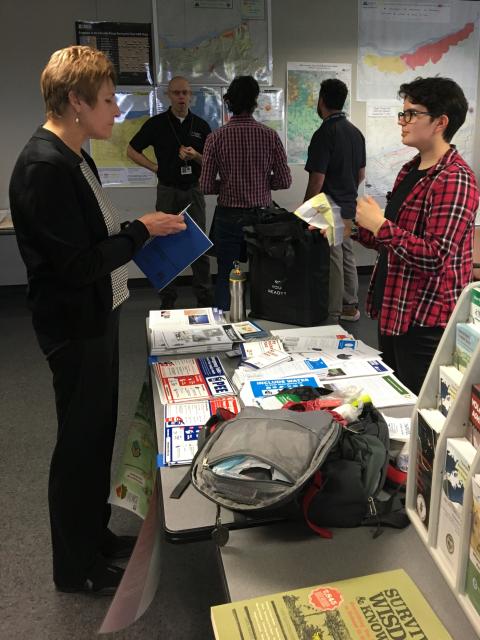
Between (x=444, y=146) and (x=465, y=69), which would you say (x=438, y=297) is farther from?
(x=465, y=69)

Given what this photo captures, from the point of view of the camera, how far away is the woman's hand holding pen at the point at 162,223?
64.1 inches

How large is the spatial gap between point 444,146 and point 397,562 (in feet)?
4.03

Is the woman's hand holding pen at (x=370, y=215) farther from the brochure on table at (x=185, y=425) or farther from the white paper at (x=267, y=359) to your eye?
the brochure on table at (x=185, y=425)

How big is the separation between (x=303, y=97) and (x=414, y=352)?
143 inches

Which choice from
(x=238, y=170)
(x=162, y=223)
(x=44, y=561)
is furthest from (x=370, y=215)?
(x=238, y=170)

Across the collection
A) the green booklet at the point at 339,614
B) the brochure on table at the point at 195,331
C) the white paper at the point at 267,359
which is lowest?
the green booklet at the point at 339,614

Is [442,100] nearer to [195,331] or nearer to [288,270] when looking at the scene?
[288,270]

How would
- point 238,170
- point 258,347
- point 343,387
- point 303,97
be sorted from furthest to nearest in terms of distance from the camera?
point 303,97 → point 238,170 → point 258,347 → point 343,387

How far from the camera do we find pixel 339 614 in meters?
0.86

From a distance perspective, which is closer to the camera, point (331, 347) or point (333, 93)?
point (331, 347)

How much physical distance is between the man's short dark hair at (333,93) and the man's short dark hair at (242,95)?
0.60 m

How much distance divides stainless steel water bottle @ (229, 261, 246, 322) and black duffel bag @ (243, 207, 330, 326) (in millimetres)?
78

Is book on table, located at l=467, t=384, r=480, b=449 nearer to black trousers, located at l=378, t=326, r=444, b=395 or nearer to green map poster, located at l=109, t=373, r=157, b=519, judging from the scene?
green map poster, located at l=109, t=373, r=157, b=519

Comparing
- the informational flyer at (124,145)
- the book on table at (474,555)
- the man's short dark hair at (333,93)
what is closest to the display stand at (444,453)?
the book on table at (474,555)
